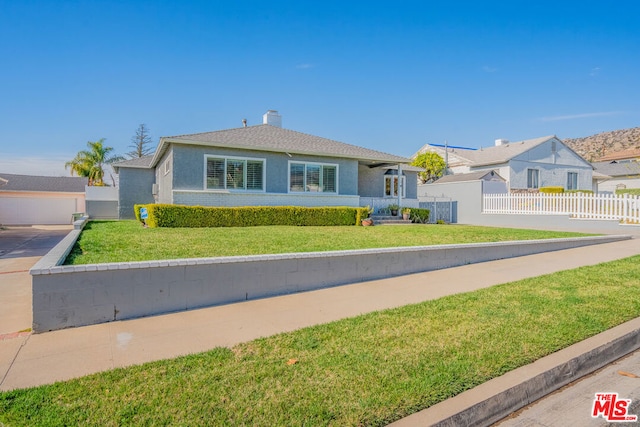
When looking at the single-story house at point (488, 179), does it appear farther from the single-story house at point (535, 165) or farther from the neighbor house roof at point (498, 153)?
the neighbor house roof at point (498, 153)

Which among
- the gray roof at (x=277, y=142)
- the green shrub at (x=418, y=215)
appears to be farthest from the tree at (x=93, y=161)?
the green shrub at (x=418, y=215)

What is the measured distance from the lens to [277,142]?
17109mm

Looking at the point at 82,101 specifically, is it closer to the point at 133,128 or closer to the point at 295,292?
the point at 295,292

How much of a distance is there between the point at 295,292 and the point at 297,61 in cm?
1296

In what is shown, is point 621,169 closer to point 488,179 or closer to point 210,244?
point 488,179

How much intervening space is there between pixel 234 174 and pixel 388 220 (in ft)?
25.5

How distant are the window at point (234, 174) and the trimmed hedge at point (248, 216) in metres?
1.68

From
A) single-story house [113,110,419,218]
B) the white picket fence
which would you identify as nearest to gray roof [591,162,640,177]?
the white picket fence

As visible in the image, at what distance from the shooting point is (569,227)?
17156mm

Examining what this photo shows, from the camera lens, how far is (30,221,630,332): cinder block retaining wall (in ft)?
15.2

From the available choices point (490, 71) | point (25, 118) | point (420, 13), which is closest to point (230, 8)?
point (420, 13)

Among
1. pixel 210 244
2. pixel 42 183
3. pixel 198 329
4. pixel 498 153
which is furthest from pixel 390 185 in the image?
pixel 42 183

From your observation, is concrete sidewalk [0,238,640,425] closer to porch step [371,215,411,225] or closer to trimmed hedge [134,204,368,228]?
trimmed hedge [134,204,368,228]

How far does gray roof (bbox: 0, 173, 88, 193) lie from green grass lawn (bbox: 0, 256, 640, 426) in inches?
1394
